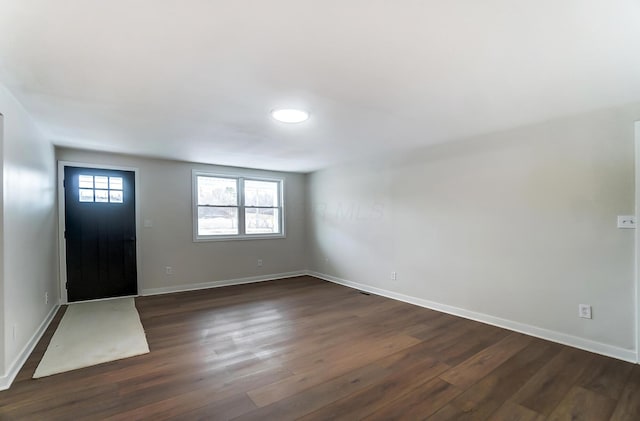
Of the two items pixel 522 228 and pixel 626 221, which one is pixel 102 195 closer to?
pixel 522 228

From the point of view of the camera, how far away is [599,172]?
2.85 metres

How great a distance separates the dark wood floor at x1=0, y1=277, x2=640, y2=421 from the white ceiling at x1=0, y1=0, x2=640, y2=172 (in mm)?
2280

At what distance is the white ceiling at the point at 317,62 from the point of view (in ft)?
4.85

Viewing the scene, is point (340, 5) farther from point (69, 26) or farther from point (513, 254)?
point (513, 254)

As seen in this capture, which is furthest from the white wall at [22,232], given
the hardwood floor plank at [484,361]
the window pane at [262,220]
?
the hardwood floor plank at [484,361]

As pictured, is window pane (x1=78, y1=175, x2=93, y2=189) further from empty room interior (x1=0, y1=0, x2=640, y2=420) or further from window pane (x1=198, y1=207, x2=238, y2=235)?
window pane (x1=198, y1=207, x2=238, y2=235)

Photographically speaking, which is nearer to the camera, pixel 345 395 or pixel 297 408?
pixel 297 408

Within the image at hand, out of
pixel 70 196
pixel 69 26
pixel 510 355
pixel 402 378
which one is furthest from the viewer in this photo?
pixel 70 196

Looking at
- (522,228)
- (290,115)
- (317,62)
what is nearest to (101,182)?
(290,115)

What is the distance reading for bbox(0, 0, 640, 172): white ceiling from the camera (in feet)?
4.85

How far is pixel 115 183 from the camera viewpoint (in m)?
4.79

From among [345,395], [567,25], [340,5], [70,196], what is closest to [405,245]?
[345,395]

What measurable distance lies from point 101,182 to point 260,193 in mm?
2721

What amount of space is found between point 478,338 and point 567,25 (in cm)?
285
